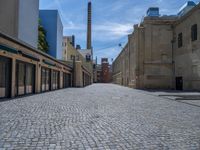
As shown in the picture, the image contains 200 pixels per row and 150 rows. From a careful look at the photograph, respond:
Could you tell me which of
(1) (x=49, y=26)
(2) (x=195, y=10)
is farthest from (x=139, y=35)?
(1) (x=49, y=26)

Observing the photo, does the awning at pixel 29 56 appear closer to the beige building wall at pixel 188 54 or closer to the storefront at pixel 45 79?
the storefront at pixel 45 79

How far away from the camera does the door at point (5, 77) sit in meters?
15.5

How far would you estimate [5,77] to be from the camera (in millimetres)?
16047

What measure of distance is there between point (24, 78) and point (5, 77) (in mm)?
3567

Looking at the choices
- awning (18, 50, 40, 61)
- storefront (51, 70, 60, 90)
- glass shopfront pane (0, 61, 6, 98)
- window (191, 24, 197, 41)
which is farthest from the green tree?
glass shopfront pane (0, 61, 6, 98)

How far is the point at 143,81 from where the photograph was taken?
127ft

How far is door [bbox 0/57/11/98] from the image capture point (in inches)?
610

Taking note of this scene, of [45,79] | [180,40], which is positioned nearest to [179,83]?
[180,40]

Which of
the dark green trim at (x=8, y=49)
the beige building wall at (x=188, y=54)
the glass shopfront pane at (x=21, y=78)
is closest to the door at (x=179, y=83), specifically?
the beige building wall at (x=188, y=54)

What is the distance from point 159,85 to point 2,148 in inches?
1391

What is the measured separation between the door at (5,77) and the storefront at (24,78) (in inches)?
63.4

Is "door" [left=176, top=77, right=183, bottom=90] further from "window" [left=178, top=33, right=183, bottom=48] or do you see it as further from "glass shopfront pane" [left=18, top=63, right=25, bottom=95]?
"glass shopfront pane" [left=18, top=63, right=25, bottom=95]

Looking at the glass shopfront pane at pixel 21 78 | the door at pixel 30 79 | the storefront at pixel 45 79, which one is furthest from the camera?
the storefront at pixel 45 79

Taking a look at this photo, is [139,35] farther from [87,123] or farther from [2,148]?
[2,148]
